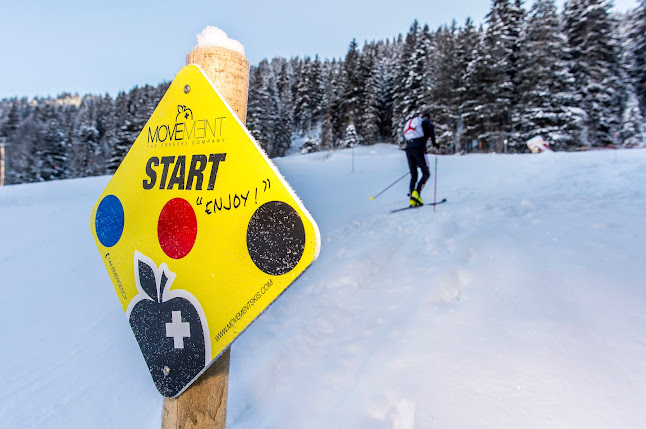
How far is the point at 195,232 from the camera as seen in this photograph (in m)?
1.16

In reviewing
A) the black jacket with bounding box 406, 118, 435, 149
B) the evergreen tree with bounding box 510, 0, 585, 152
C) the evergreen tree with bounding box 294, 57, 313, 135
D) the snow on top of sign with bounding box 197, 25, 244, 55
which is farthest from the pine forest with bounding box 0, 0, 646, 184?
the snow on top of sign with bounding box 197, 25, 244, 55

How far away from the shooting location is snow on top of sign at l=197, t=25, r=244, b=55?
132 centimetres

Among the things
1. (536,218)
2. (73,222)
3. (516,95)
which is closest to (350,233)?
(536,218)

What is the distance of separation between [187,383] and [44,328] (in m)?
3.74

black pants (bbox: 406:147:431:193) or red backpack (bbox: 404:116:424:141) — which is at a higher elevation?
red backpack (bbox: 404:116:424:141)

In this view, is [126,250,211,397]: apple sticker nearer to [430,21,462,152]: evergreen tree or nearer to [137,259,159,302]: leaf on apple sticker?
[137,259,159,302]: leaf on apple sticker

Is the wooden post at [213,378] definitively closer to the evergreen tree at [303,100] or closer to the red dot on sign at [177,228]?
the red dot on sign at [177,228]

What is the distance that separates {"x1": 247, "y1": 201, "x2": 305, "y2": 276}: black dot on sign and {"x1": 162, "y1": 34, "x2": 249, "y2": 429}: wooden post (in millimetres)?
430

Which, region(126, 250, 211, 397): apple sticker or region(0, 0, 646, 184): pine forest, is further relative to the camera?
region(0, 0, 646, 184): pine forest

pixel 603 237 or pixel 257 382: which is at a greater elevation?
pixel 603 237

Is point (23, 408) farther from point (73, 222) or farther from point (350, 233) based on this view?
point (73, 222)

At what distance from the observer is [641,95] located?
31078 mm

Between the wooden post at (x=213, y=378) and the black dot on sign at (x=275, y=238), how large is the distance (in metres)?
0.43

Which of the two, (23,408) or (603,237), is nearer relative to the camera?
(23,408)
